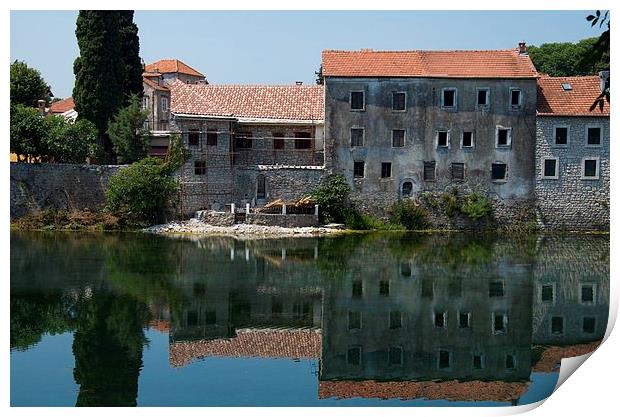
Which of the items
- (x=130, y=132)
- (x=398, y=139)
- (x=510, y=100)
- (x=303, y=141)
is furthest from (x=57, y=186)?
(x=510, y=100)

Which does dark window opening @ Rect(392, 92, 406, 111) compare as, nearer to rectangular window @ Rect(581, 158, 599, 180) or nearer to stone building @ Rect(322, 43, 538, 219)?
stone building @ Rect(322, 43, 538, 219)

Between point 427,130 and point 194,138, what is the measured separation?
29.5 feet

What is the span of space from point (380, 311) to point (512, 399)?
19.2ft

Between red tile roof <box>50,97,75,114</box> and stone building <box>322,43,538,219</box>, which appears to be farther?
red tile roof <box>50,97,75,114</box>

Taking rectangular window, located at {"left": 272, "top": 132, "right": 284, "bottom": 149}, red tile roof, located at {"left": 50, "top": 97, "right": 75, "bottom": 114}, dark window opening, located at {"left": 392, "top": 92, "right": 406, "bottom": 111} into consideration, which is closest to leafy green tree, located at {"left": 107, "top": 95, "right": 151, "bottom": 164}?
rectangular window, located at {"left": 272, "top": 132, "right": 284, "bottom": 149}

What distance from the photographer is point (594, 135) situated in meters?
33.4

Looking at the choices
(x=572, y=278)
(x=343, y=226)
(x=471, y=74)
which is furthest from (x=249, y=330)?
(x=471, y=74)

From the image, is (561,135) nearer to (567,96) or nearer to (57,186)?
(567,96)

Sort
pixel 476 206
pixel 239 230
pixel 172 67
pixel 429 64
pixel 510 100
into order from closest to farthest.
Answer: pixel 239 230 < pixel 476 206 < pixel 510 100 < pixel 429 64 < pixel 172 67

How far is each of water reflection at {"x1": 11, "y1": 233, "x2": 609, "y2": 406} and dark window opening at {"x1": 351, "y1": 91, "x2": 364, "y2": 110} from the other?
7.14 m

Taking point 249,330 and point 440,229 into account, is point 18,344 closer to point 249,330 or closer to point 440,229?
point 249,330

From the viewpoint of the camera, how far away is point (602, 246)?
1151 inches

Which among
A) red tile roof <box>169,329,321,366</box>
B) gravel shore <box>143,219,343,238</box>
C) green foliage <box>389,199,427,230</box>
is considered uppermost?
green foliage <box>389,199,427,230</box>

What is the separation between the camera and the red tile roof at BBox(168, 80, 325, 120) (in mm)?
35938
